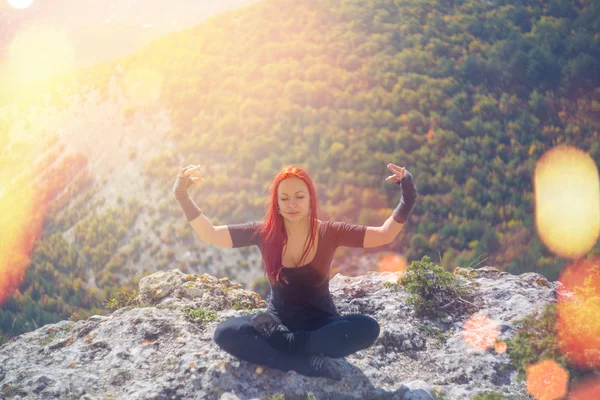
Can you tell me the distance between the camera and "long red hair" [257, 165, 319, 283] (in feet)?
11.2

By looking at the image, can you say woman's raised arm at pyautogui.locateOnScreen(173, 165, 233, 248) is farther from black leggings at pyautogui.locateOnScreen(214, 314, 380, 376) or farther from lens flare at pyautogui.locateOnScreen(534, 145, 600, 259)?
lens flare at pyautogui.locateOnScreen(534, 145, 600, 259)

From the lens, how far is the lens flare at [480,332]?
366 cm

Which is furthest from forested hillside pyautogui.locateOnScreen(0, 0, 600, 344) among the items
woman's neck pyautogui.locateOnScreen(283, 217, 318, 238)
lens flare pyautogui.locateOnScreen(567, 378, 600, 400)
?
woman's neck pyautogui.locateOnScreen(283, 217, 318, 238)

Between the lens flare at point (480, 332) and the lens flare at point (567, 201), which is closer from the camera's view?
the lens flare at point (480, 332)

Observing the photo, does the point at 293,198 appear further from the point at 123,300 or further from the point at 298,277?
the point at 123,300

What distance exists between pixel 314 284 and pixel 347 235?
0.46m

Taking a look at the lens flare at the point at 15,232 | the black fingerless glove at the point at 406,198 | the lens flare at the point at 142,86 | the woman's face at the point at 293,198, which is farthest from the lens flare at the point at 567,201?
the lens flare at the point at 142,86

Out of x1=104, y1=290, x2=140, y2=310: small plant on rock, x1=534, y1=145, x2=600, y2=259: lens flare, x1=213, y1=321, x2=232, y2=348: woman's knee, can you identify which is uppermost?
x1=213, y1=321, x2=232, y2=348: woman's knee

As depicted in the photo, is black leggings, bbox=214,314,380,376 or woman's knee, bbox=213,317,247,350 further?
woman's knee, bbox=213,317,247,350

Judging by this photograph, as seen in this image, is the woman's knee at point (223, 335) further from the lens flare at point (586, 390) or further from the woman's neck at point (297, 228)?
the lens flare at point (586, 390)

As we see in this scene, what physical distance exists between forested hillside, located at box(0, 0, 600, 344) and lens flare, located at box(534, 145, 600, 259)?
60cm

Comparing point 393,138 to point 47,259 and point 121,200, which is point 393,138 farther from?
point 47,259

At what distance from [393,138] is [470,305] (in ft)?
60.2

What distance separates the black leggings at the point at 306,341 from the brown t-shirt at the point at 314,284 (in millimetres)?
107
